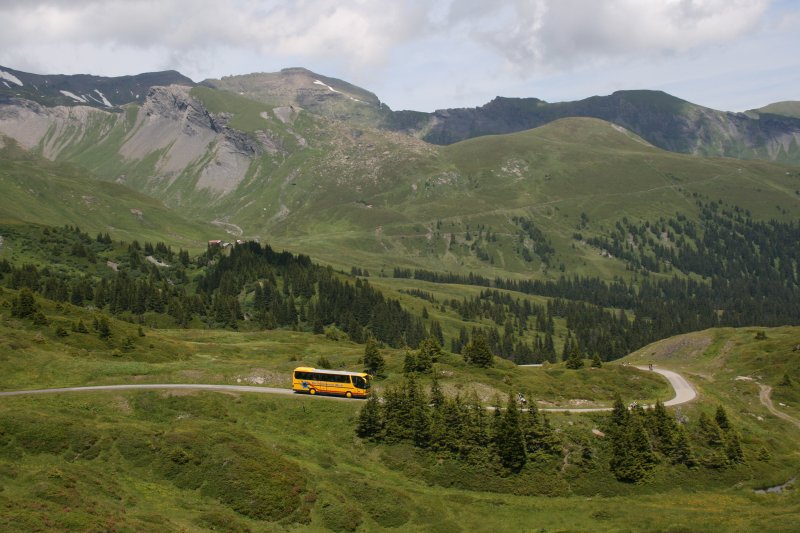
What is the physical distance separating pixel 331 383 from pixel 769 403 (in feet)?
275

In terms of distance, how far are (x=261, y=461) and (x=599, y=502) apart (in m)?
36.8

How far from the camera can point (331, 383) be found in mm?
84562

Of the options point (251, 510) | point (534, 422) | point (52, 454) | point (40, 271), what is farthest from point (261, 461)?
point (40, 271)

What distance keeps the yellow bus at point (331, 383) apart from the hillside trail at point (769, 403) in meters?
74.5

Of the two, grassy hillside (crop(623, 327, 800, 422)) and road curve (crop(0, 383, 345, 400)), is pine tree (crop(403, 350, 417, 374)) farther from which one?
grassy hillside (crop(623, 327, 800, 422))

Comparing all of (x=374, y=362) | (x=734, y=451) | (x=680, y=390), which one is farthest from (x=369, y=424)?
(x=680, y=390)

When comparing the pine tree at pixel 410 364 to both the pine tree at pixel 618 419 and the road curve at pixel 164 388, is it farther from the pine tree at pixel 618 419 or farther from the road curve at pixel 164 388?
the pine tree at pixel 618 419

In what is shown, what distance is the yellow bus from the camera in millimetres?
84688

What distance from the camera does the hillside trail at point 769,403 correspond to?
103463mm

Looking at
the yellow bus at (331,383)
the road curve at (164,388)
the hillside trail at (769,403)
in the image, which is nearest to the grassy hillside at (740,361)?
the hillside trail at (769,403)

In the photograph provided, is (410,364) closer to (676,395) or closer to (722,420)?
(722,420)

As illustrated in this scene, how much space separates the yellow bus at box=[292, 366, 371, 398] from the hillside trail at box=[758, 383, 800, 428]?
7453 cm

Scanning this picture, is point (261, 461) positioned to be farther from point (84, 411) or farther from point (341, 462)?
point (84, 411)

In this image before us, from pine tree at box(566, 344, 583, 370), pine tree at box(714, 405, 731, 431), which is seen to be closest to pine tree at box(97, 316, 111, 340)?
pine tree at box(566, 344, 583, 370)
